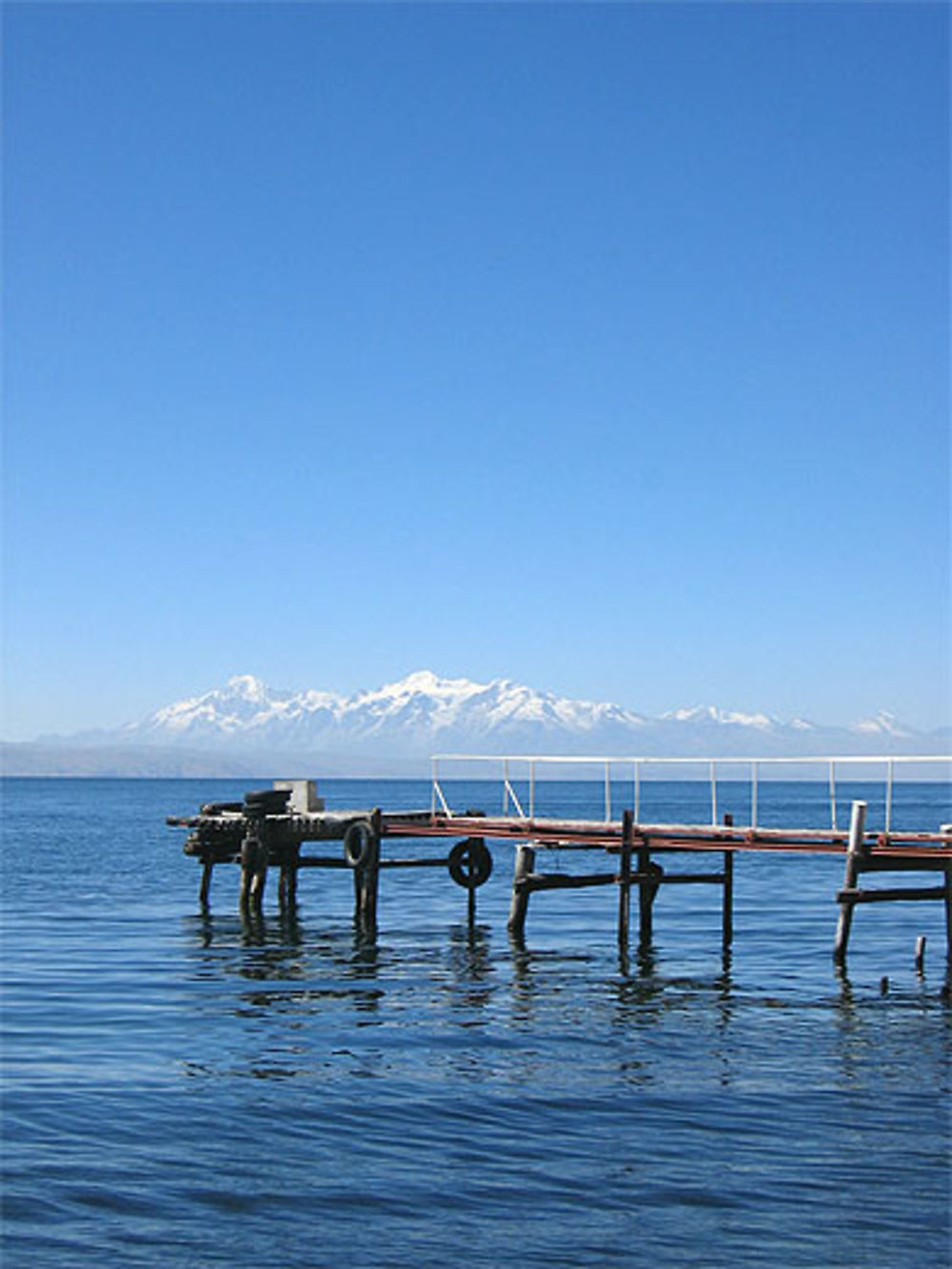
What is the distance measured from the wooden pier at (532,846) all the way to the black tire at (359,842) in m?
0.04

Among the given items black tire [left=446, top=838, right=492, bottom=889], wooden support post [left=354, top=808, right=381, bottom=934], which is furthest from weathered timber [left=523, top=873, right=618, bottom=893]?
black tire [left=446, top=838, right=492, bottom=889]

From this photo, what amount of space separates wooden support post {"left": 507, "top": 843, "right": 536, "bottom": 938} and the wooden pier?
38mm

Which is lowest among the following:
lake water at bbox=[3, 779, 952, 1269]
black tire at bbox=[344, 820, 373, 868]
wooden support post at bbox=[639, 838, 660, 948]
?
lake water at bbox=[3, 779, 952, 1269]

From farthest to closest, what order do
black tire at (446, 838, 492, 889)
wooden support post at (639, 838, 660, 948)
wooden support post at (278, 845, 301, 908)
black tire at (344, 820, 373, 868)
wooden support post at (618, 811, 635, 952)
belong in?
wooden support post at (278, 845, 301, 908), black tire at (446, 838, 492, 889), black tire at (344, 820, 373, 868), wooden support post at (639, 838, 660, 948), wooden support post at (618, 811, 635, 952)

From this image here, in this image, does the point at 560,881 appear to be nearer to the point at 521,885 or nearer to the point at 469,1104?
the point at 521,885

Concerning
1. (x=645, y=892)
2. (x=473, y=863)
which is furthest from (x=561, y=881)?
(x=473, y=863)

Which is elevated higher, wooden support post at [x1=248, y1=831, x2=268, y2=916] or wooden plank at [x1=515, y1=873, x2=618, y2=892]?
wooden plank at [x1=515, y1=873, x2=618, y2=892]

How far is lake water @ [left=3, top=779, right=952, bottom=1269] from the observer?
623 inches

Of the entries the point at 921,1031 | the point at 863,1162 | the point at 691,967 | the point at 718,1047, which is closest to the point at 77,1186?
the point at 863,1162

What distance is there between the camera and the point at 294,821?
158ft

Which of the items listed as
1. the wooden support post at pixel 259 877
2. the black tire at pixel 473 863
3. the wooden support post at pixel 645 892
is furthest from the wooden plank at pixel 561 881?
the wooden support post at pixel 259 877

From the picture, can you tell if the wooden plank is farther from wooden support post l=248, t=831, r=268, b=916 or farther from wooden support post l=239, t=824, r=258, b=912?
wooden support post l=239, t=824, r=258, b=912

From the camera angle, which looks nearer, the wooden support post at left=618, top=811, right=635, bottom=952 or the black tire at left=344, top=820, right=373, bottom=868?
the wooden support post at left=618, top=811, right=635, bottom=952

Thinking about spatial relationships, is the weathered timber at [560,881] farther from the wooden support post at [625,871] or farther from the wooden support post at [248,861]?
the wooden support post at [248,861]
